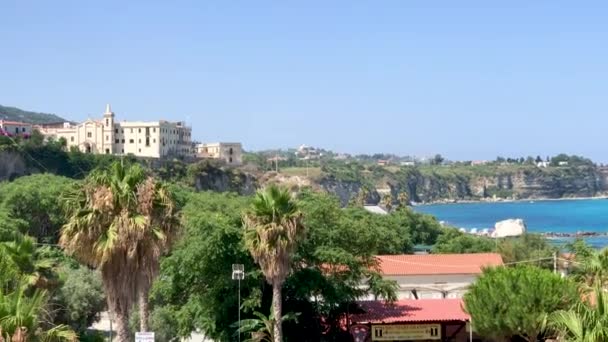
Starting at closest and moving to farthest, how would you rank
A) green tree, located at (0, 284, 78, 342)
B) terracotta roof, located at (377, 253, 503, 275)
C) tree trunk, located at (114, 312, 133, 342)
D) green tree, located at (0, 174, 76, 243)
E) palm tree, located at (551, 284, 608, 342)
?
green tree, located at (0, 284, 78, 342) → palm tree, located at (551, 284, 608, 342) → tree trunk, located at (114, 312, 133, 342) → terracotta roof, located at (377, 253, 503, 275) → green tree, located at (0, 174, 76, 243)

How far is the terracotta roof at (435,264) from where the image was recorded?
43281mm

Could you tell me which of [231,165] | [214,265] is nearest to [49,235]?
[214,265]

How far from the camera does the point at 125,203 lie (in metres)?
20.3

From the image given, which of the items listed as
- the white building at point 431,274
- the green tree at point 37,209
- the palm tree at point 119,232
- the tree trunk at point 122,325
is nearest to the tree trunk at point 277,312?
the palm tree at point 119,232

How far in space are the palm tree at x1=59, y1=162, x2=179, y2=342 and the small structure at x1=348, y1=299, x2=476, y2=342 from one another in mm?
11398

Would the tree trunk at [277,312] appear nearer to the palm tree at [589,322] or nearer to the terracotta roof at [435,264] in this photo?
the palm tree at [589,322]

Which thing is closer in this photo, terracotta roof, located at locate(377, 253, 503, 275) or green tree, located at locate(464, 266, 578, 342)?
green tree, located at locate(464, 266, 578, 342)

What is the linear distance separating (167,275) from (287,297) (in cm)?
529

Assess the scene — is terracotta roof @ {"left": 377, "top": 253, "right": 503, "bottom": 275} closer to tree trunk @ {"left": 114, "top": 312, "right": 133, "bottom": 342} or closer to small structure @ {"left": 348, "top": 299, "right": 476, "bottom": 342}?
small structure @ {"left": 348, "top": 299, "right": 476, "bottom": 342}

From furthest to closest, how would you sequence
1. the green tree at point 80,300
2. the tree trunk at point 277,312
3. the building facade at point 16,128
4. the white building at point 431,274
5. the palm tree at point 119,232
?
the building facade at point 16,128 → the white building at point 431,274 → the green tree at point 80,300 → the tree trunk at point 277,312 → the palm tree at point 119,232

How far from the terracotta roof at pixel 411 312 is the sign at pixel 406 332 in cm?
26

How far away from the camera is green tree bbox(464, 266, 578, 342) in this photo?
25.9 meters

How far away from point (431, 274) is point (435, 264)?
154cm

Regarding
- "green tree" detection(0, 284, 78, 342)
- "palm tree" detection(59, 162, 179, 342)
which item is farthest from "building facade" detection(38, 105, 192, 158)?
"green tree" detection(0, 284, 78, 342)
